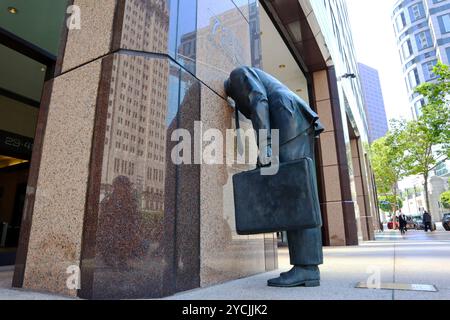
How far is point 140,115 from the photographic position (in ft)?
8.61

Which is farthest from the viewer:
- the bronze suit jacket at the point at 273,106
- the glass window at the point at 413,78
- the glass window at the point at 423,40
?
the glass window at the point at 413,78

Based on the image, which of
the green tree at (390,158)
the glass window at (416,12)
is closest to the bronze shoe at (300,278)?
the green tree at (390,158)

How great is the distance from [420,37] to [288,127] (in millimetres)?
76785

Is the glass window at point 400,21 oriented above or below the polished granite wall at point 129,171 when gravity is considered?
above

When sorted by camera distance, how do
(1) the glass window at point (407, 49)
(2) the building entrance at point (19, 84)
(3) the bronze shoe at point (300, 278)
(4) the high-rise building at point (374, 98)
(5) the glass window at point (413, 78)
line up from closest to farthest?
1. (3) the bronze shoe at point (300, 278)
2. (2) the building entrance at point (19, 84)
3. (5) the glass window at point (413, 78)
4. (1) the glass window at point (407, 49)
5. (4) the high-rise building at point (374, 98)

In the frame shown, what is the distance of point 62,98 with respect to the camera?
311 cm

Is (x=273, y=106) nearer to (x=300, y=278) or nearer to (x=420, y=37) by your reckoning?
(x=300, y=278)

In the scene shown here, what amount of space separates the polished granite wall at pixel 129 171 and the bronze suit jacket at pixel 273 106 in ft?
1.56

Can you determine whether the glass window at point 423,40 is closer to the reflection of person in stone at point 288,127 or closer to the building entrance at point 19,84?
the building entrance at point 19,84

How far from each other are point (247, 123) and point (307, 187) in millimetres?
1968

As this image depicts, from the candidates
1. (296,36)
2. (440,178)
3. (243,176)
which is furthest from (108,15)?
(440,178)

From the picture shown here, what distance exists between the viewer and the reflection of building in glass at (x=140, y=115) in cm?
247
